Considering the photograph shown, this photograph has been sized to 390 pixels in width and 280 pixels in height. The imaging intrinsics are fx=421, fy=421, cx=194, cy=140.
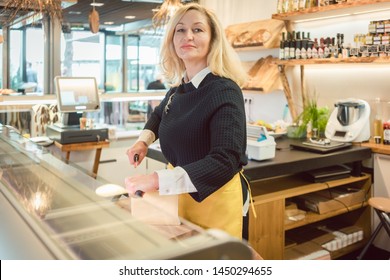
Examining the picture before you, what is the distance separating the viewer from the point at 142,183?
107 centimetres

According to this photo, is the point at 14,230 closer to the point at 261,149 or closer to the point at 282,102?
the point at 261,149

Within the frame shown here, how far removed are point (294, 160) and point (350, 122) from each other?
2.63 feet

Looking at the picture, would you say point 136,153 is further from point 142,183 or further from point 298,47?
point 298,47

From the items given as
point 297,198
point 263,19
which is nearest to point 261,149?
point 297,198

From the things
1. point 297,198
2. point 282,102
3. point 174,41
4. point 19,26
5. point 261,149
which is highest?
point 19,26

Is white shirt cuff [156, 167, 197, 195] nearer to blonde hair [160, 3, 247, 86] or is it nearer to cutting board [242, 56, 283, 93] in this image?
blonde hair [160, 3, 247, 86]

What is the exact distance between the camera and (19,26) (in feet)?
12.8

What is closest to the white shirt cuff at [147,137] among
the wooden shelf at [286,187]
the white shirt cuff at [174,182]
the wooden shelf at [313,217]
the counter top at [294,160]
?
the white shirt cuff at [174,182]

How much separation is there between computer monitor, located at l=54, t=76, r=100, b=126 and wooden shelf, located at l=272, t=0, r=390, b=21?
1640 millimetres

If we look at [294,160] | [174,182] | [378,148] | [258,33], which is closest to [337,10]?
[258,33]

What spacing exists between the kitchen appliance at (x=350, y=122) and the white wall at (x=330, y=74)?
18cm

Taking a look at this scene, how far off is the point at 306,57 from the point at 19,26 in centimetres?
262

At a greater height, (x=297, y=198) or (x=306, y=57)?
(x=306, y=57)
